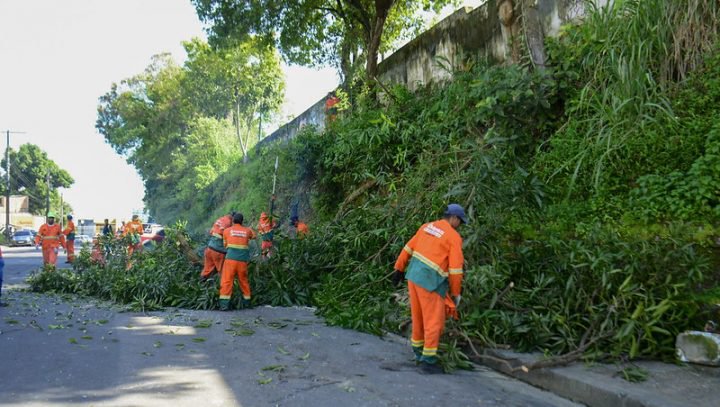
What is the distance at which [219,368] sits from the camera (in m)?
5.44

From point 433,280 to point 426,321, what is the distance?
1.24 ft

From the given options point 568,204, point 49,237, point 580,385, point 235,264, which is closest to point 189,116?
point 49,237

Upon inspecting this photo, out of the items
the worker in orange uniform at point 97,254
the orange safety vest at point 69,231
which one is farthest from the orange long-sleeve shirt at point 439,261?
the orange safety vest at point 69,231

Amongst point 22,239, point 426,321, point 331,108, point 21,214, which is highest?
point 331,108

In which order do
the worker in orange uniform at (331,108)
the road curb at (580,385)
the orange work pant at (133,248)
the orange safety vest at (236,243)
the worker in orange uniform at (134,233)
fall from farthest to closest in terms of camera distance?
1. the worker in orange uniform at (331,108)
2. the worker in orange uniform at (134,233)
3. the orange work pant at (133,248)
4. the orange safety vest at (236,243)
5. the road curb at (580,385)

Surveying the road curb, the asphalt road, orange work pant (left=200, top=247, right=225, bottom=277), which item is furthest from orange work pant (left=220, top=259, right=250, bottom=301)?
the road curb

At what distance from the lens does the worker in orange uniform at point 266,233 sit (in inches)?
421

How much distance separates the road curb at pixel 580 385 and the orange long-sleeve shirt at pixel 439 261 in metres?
0.87

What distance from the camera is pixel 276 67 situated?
34.2 meters

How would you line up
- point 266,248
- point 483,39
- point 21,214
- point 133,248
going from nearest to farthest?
point 266,248, point 483,39, point 133,248, point 21,214

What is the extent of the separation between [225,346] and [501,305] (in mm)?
2936

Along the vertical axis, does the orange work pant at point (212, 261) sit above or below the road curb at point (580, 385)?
above

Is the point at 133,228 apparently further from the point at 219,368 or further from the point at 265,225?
the point at 219,368

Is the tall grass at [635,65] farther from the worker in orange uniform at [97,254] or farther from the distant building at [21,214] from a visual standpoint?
the distant building at [21,214]
